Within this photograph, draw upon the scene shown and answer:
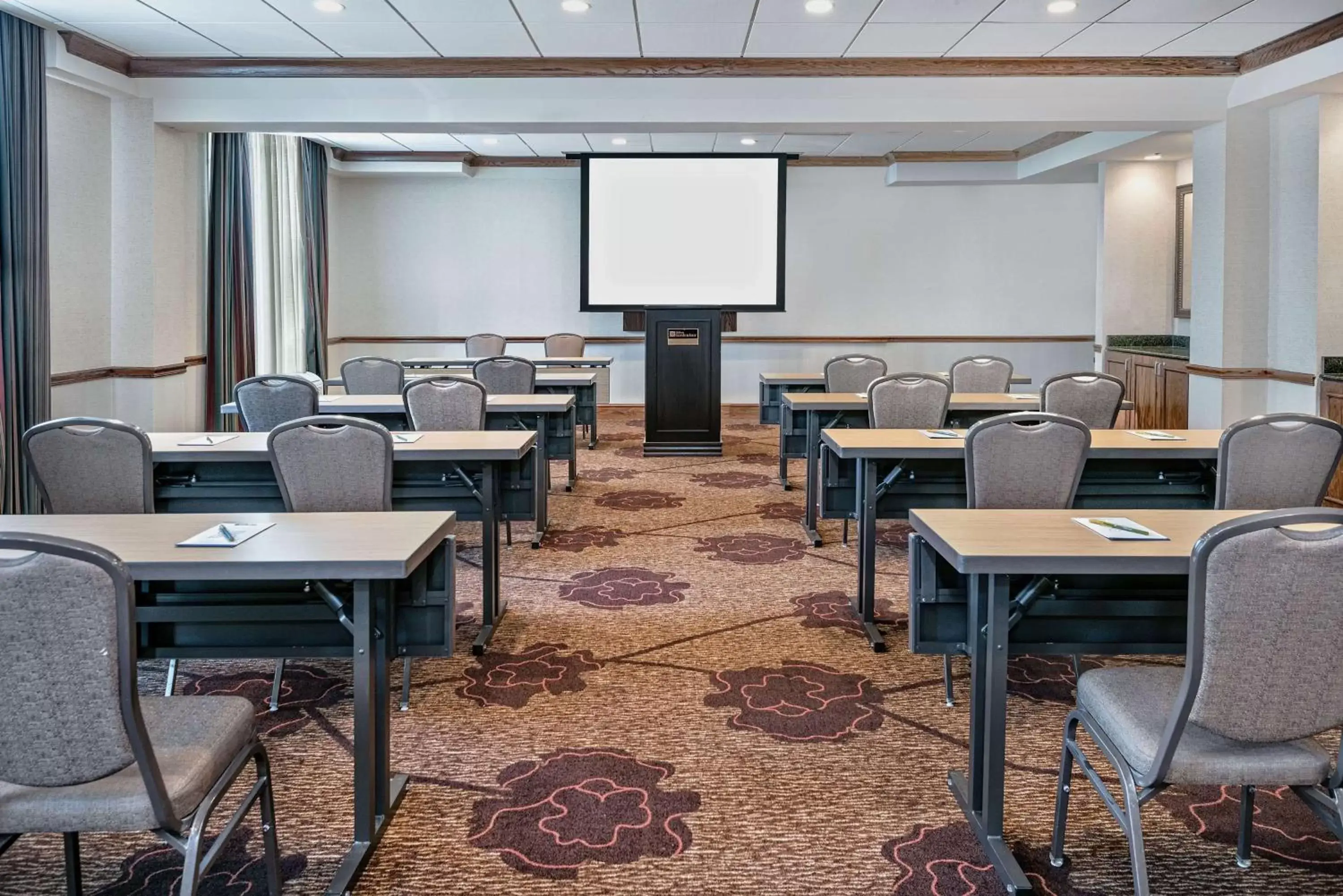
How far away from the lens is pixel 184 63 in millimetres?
6711

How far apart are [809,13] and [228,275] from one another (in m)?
4.79

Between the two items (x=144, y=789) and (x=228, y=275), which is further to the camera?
(x=228, y=275)

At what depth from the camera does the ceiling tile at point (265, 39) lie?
597 centimetres

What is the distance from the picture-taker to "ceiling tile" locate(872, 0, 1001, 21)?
5480mm

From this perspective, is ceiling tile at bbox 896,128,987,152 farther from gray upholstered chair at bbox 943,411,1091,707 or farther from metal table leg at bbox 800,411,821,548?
gray upholstered chair at bbox 943,411,1091,707

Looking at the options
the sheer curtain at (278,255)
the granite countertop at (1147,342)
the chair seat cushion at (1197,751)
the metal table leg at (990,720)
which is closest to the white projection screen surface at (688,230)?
the sheer curtain at (278,255)

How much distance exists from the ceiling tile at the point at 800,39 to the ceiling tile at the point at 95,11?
332cm

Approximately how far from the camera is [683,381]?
8695 millimetres

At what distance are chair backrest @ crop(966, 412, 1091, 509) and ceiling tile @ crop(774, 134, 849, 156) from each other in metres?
6.77

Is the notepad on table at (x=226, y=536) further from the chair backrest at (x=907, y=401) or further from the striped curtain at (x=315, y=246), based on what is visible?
the striped curtain at (x=315, y=246)

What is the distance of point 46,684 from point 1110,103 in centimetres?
700

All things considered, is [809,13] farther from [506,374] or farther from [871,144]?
[871,144]

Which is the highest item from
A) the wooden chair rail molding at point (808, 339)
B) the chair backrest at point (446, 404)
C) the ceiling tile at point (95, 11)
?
the ceiling tile at point (95, 11)

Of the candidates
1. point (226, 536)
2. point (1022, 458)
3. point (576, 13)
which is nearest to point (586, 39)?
point (576, 13)
